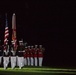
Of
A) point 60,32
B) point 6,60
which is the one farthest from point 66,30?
point 6,60

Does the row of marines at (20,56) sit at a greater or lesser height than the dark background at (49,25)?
lesser

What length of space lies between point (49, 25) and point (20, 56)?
16.5 ft

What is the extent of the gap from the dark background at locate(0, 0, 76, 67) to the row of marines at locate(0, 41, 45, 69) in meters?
0.99

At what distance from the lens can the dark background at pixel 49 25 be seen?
1819 cm

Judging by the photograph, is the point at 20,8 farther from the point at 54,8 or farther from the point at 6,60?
the point at 6,60

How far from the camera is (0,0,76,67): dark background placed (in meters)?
18.2

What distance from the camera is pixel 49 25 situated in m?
19.5

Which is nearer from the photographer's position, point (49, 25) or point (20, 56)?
point (20, 56)

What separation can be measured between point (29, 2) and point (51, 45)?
3272 mm

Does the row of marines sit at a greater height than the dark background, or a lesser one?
lesser

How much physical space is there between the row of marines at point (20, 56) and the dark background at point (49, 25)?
0.99m

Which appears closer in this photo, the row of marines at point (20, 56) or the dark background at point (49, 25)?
the row of marines at point (20, 56)

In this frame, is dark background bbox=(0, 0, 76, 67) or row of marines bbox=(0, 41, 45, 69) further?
dark background bbox=(0, 0, 76, 67)

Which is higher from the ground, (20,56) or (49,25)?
(49,25)
